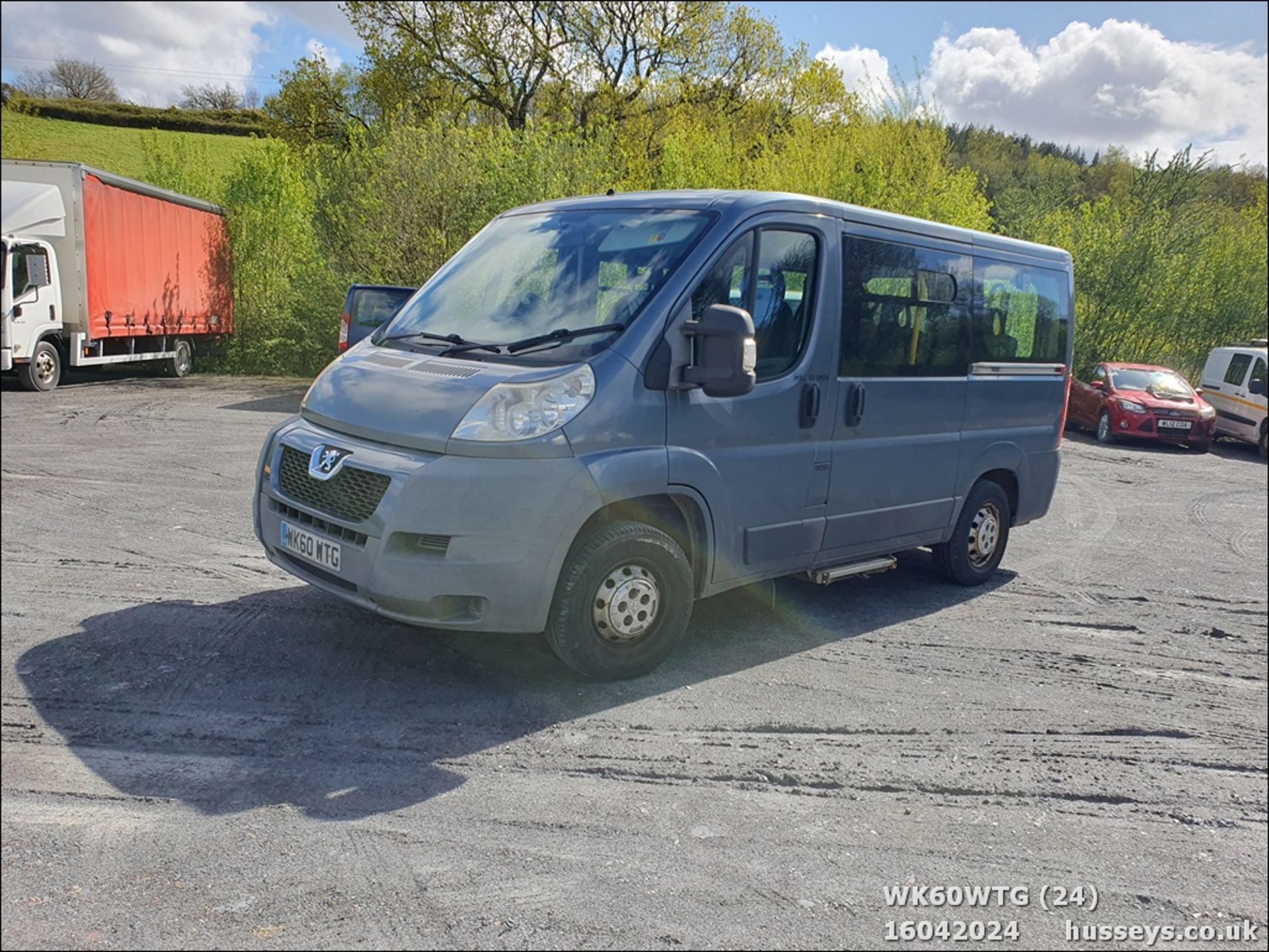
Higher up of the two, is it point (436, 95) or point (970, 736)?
point (436, 95)

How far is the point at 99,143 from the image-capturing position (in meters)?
2.02

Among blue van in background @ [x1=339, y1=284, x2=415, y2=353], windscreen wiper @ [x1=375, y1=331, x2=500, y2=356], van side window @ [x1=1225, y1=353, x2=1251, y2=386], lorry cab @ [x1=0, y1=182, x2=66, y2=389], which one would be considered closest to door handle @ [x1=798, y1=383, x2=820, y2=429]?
windscreen wiper @ [x1=375, y1=331, x2=500, y2=356]

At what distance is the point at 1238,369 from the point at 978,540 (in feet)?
9.82

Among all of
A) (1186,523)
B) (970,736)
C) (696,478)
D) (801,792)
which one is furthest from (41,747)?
(1186,523)

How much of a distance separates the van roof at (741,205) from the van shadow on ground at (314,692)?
224 cm

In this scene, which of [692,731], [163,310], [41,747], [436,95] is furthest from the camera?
[436,95]

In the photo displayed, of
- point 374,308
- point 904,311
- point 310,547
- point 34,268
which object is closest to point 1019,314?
point 904,311

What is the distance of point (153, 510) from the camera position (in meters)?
6.21

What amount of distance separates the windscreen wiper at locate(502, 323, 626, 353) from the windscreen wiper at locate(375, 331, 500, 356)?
0.26ft

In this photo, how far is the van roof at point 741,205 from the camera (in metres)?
4.50

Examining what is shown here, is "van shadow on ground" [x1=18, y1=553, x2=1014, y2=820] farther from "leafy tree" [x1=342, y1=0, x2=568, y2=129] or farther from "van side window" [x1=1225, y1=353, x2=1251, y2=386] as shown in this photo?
"van side window" [x1=1225, y1=353, x2=1251, y2=386]

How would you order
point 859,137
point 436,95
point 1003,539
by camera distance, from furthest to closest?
1. point 859,137
2. point 1003,539
3. point 436,95

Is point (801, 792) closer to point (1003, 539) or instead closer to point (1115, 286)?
point (1003, 539)

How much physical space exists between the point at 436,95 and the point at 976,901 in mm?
4785
